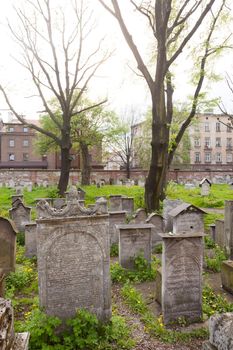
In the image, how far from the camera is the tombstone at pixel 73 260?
181 inches

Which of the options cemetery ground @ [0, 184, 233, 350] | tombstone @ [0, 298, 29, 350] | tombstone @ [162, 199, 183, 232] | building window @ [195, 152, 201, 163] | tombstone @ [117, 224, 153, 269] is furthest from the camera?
building window @ [195, 152, 201, 163]

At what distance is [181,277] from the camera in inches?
206

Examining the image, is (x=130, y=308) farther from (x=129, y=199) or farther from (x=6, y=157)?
(x=6, y=157)

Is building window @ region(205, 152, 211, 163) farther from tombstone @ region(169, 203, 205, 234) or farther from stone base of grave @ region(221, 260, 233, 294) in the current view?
stone base of grave @ region(221, 260, 233, 294)

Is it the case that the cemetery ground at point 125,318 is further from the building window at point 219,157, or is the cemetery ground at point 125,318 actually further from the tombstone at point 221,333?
the building window at point 219,157

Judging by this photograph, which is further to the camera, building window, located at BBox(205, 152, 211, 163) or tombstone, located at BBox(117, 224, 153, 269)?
building window, located at BBox(205, 152, 211, 163)

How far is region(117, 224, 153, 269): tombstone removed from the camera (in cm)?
747

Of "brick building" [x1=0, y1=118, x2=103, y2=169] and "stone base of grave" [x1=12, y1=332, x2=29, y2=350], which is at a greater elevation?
"brick building" [x1=0, y1=118, x2=103, y2=169]

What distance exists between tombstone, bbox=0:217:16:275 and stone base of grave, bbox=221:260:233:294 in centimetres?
490

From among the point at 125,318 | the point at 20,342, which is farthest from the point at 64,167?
the point at 20,342

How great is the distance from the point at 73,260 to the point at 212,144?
60.6 m

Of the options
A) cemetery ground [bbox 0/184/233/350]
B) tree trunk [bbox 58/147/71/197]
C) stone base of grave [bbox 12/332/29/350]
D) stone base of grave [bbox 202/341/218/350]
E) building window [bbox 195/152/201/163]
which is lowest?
cemetery ground [bbox 0/184/233/350]

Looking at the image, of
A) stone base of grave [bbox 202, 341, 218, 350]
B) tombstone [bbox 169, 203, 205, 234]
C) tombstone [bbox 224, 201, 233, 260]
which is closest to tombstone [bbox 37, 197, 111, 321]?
stone base of grave [bbox 202, 341, 218, 350]

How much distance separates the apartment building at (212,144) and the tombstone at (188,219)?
176ft
